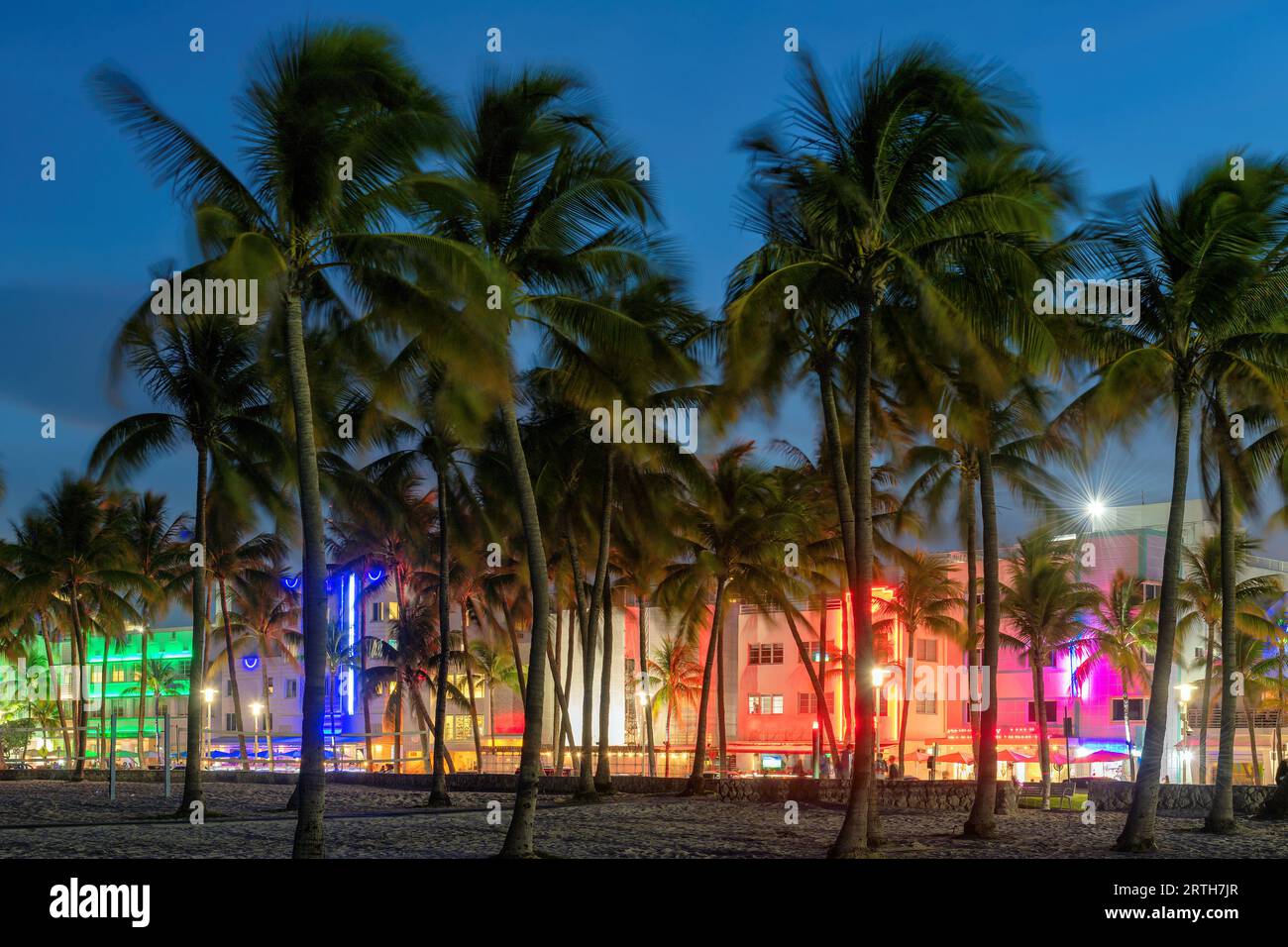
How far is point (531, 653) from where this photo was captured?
20.0 meters

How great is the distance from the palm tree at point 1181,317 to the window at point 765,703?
192 ft

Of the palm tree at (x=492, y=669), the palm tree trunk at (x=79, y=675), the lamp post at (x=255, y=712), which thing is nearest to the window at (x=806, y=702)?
the palm tree at (x=492, y=669)

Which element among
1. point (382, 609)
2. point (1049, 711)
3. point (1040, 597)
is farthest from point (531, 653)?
point (382, 609)

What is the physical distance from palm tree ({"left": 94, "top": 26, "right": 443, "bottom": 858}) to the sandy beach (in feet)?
15.0

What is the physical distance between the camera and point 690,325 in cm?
2884

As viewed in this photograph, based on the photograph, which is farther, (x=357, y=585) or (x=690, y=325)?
(x=357, y=585)

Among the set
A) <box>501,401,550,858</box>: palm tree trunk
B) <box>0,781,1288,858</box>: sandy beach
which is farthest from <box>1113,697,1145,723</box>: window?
<box>501,401,550,858</box>: palm tree trunk

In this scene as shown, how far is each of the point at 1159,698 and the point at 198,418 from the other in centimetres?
1901

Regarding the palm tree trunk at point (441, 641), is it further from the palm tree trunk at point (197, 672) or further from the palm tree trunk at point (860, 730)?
the palm tree trunk at point (860, 730)

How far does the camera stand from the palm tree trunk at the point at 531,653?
1945 cm
